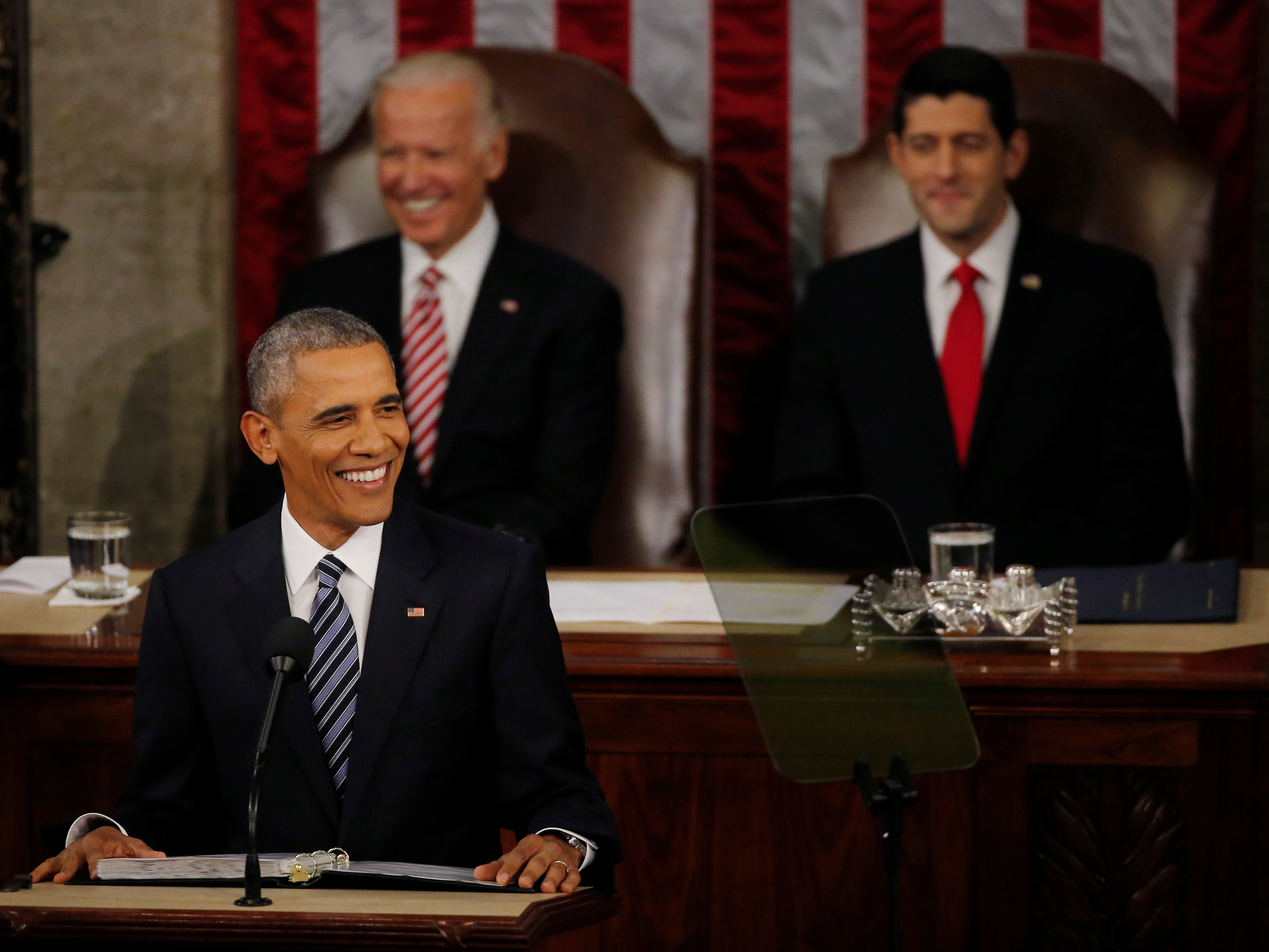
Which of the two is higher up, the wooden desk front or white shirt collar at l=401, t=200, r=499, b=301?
white shirt collar at l=401, t=200, r=499, b=301

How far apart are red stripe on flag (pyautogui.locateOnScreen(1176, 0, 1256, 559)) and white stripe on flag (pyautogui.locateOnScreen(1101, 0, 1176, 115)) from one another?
2 centimetres

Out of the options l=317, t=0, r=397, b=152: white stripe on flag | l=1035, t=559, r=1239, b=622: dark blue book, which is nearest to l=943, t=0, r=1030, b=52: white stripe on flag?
l=317, t=0, r=397, b=152: white stripe on flag

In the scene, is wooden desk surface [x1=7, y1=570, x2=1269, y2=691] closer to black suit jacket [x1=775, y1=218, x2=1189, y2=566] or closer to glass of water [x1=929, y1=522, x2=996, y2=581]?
glass of water [x1=929, y1=522, x2=996, y2=581]

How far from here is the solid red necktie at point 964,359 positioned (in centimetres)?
368

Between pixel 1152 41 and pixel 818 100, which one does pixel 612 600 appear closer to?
pixel 818 100

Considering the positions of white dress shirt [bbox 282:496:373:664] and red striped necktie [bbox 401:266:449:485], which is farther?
red striped necktie [bbox 401:266:449:485]

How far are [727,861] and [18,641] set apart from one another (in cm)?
108

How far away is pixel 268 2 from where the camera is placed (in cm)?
436

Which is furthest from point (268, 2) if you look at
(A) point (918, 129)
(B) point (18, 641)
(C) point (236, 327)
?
(B) point (18, 641)

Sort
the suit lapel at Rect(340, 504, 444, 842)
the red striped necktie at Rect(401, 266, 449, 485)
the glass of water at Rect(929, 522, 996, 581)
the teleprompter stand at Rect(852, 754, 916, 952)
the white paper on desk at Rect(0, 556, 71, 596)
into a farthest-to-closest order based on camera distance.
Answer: the red striped necktie at Rect(401, 266, 449, 485), the white paper on desk at Rect(0, 556, 71, 596), the glass of water at Rect(929, 522, 996, 581), the suit lapel at Rect(340, 504, 444, 842), the teleprompter stand at Rect(852, 754, 916, 952)

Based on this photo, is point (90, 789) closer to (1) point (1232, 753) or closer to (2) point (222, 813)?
(2) point (222, 813)

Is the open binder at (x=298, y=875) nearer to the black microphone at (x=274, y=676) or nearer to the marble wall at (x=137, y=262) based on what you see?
the black microphone at (x=274, y=676)

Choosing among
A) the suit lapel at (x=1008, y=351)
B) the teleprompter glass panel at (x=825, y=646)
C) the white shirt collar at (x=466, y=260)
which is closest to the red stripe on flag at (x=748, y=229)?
the white shirt collar at (x=466, y=260)

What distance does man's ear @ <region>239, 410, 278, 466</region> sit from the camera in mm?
1867
